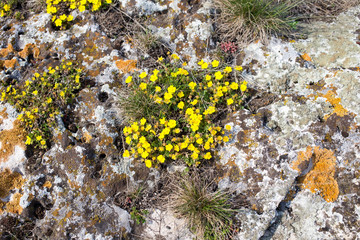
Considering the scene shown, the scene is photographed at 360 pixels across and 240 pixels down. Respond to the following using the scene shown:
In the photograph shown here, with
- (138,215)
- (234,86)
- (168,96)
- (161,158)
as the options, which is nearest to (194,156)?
(161,158)

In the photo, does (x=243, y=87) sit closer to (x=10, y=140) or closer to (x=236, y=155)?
(x=236, y=155)

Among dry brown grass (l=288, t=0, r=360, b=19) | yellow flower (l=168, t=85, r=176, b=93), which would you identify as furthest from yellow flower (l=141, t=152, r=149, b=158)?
dry brown grass (l=288, t=0, r=360, b=19)

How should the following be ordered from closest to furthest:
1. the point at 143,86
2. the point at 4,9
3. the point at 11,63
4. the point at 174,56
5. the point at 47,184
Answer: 1. the point at 47,184
2. the point at 143,86
3. the point at 174,56
4. the point at 11,63
5. the point at 4,9

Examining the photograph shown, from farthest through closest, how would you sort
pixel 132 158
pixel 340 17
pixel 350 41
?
pixel 340 17, pixel 350 41, pixel 132 158

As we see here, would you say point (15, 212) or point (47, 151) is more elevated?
point (47, 151)

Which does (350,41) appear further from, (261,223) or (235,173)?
(261,223)

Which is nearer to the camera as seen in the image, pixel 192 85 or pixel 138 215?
pixel 138 215

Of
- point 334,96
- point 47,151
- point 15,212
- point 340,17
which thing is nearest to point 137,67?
point 47,151
